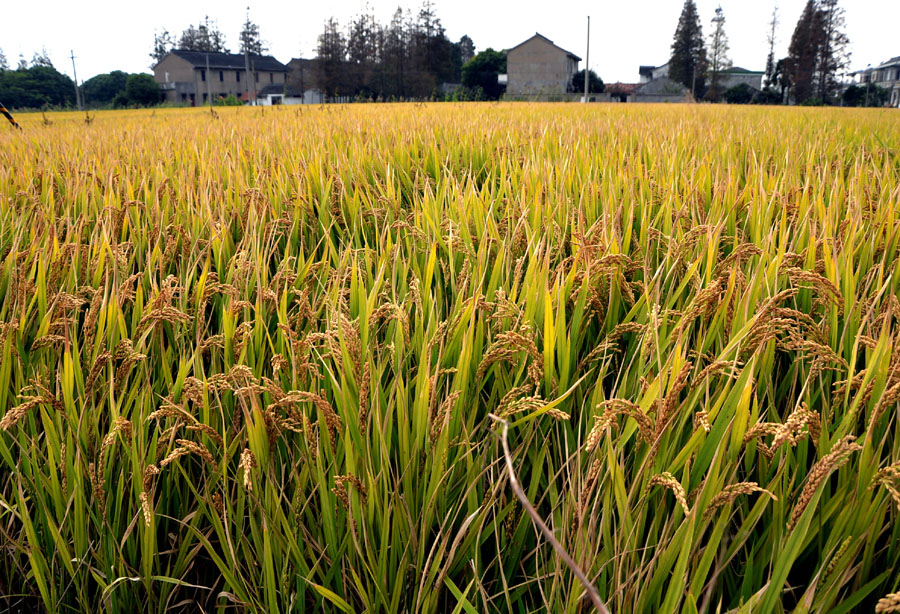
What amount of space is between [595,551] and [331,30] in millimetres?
58501

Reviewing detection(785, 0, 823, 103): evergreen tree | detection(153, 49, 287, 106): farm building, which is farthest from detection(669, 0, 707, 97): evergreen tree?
detection(153, 49, 287, 106): farm building

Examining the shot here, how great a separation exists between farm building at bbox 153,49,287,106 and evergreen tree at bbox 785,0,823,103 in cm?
5109

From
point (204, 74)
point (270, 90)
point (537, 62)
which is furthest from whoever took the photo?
point (270, 90)

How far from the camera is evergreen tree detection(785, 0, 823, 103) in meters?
46.9

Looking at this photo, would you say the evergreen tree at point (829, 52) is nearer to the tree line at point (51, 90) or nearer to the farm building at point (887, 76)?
the farm building at point (887, 76)

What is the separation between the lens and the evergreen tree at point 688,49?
185 ft

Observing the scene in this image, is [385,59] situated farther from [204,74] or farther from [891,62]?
[891,62]

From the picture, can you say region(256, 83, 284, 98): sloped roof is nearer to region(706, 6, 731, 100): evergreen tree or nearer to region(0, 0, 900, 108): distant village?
region(0, 0, 900, 108): distant village

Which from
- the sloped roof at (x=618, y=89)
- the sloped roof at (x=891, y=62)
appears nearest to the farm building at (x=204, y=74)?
the sloped roof at (x=618, y=89)

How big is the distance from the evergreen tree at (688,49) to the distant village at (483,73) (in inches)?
4.0

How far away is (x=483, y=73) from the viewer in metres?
49.8

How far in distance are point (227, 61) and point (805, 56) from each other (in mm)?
57649

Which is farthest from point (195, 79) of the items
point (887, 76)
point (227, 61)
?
point (887, 76)

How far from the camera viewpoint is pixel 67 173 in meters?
2.66
